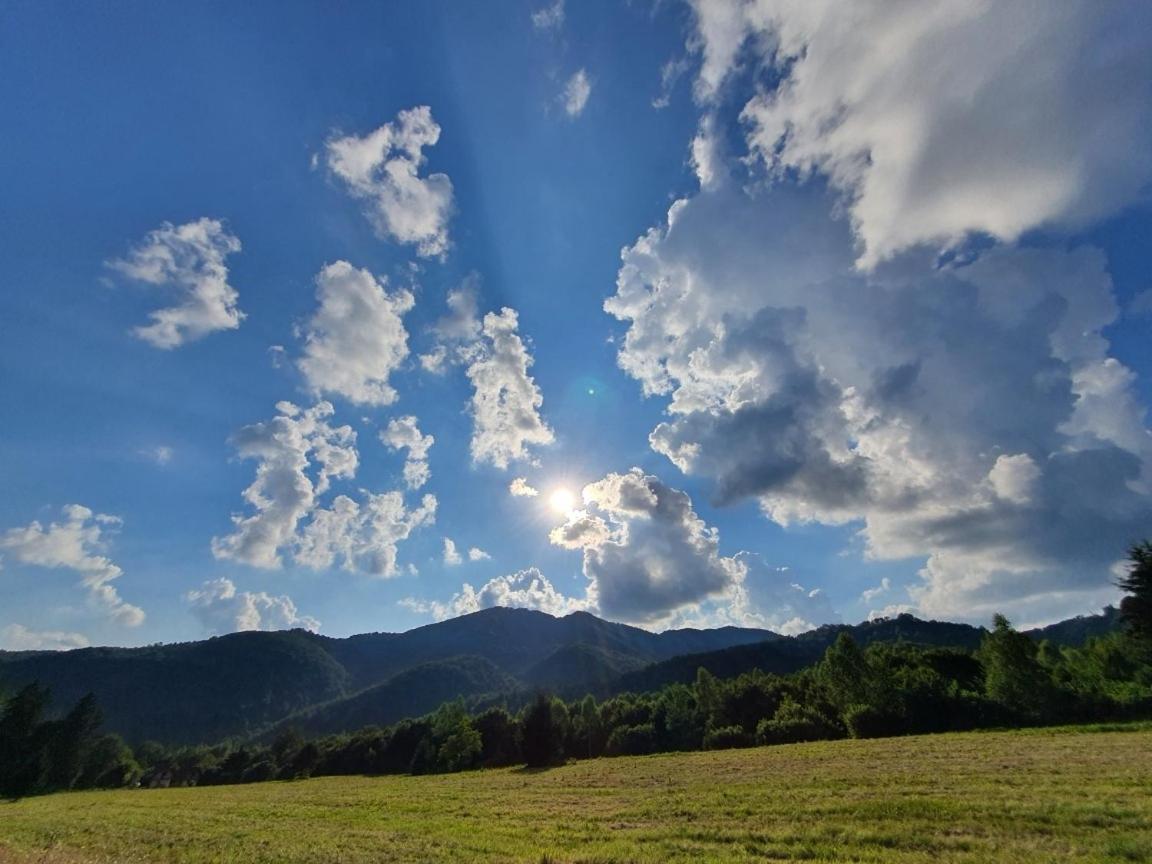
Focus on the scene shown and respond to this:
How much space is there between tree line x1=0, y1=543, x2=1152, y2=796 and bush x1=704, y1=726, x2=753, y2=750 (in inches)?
7.8

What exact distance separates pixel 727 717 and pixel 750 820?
88.4 m

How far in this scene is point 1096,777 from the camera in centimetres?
2311

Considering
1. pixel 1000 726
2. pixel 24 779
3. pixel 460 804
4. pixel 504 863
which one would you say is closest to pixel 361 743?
pixel 24 779

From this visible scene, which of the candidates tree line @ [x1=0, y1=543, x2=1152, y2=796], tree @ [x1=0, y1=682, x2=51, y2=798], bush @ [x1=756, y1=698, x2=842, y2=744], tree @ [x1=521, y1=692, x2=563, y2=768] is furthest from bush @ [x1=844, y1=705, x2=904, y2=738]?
tree @ [x1=0, y1=682, x2=51, y2=798]

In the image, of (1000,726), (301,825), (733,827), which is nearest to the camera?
(733,827)

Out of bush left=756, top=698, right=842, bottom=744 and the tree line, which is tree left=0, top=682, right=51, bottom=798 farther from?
bush left=756, top=698, right=842, bottom=744

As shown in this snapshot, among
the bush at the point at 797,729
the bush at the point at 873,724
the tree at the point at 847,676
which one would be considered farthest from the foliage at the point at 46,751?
the tree at the point at 847,676

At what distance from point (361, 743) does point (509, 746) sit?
4956cm

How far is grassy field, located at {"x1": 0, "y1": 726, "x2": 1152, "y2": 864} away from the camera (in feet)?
53.9

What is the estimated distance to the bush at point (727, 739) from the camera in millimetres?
80938

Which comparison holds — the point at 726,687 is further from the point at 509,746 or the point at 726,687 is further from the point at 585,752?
the point at 509,746

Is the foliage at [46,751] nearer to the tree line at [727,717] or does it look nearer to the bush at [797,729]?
the tree line at [727,717]

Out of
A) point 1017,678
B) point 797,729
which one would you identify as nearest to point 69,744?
point 797,729

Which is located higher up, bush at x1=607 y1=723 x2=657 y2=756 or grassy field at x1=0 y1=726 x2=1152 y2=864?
bush at x1=607 y1=723 x2=657 y2=756
